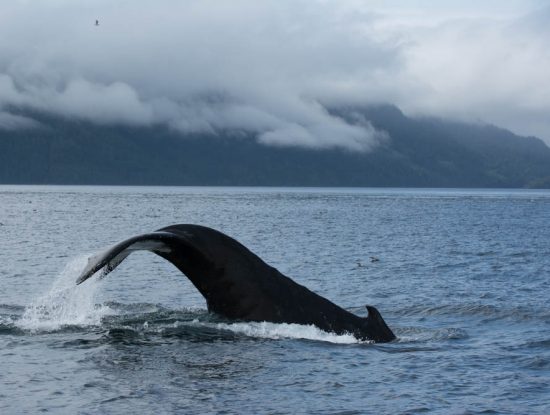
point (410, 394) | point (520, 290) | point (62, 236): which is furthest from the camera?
point (62, 236)

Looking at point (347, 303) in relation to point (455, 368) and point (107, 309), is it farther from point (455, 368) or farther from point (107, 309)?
point (455, 368)

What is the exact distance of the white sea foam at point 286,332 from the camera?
1440 centimetres

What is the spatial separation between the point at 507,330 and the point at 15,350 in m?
11.6

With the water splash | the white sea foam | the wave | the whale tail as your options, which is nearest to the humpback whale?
the white sea foam

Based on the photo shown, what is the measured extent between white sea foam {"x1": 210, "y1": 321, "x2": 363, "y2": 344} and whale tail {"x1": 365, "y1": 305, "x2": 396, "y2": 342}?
0.50 metres

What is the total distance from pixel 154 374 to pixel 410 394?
13.2ft

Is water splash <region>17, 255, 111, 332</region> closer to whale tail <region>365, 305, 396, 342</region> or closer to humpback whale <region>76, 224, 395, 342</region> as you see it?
humpback whale <region>76, 224, 395, 342</region>

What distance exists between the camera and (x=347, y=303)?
26.3 m

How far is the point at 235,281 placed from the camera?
1347 cm

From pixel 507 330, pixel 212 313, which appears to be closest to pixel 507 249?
pixel 507 330

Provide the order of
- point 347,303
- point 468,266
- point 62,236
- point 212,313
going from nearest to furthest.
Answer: point 212,313 < point 347,303 < point 468,266 < point 62,236

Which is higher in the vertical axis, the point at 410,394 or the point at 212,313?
the point at 212,313

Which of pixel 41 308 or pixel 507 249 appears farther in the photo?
pixel 507 249

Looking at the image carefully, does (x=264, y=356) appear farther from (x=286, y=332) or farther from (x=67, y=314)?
(x=67, y=314)
